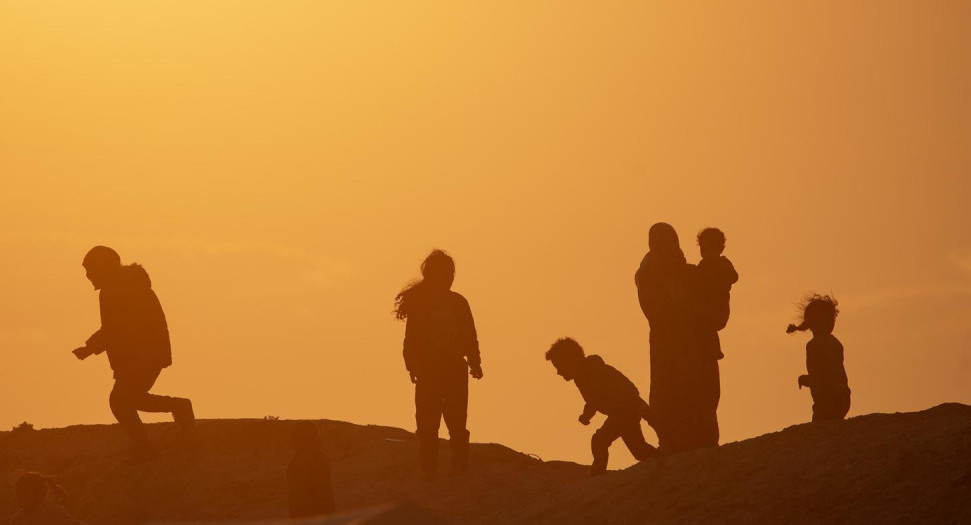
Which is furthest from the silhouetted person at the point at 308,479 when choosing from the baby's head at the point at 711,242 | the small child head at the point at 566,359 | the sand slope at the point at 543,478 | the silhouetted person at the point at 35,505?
the baby's head at the point at 711,242

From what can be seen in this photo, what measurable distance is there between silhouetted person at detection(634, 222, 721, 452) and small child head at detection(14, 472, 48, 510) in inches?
246

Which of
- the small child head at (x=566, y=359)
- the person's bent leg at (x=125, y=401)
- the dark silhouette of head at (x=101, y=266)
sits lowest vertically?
the small child head at (x=566, y=359)

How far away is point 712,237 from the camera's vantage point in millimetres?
17656

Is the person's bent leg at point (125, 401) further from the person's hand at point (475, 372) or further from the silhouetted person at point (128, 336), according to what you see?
the person's hand at point (475, 372)

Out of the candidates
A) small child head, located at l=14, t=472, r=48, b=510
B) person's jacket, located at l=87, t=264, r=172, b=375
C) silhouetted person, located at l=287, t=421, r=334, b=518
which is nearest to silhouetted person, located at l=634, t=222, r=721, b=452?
silhouetted person, located at l=287, t=421, r=334, b=518

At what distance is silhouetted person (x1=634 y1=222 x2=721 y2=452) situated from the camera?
17.6 meters

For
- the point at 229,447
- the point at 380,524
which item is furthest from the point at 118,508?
the point at 380,524

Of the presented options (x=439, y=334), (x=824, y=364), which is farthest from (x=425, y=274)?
(x=824, y=364)

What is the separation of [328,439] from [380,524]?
1242 centimetres

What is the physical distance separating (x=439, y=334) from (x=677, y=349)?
103 inches

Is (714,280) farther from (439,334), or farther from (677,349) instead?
(439,334)

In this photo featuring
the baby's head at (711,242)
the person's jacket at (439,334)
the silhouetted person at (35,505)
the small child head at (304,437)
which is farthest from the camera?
the person's jacket at (439,334)

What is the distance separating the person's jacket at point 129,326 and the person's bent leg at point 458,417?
3849mm

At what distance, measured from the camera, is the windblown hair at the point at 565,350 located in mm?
17859
